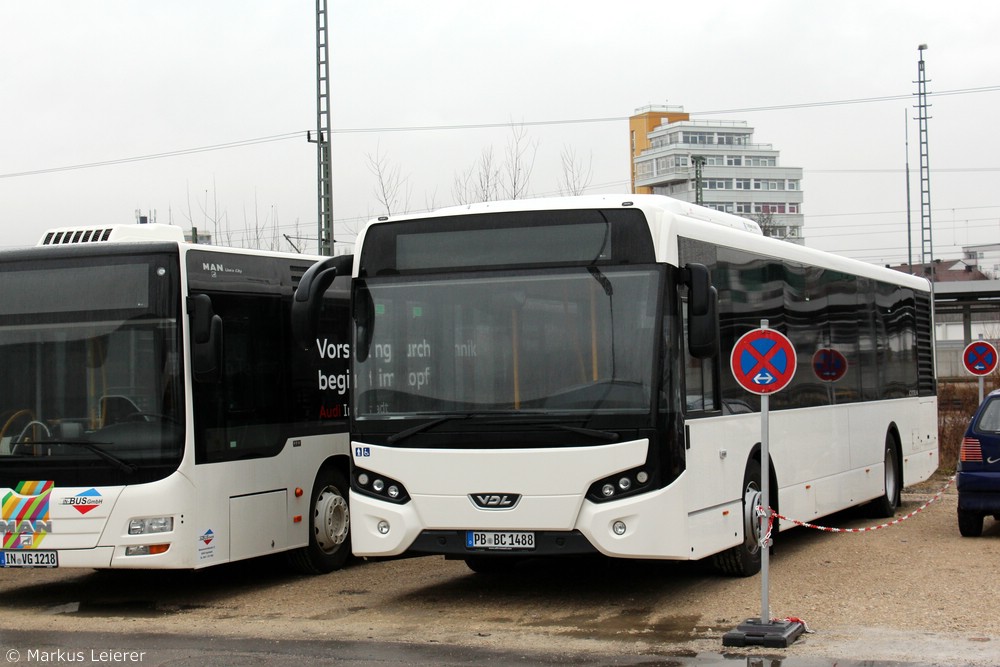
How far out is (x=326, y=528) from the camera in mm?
13453

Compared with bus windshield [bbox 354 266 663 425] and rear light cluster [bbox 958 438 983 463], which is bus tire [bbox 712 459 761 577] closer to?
bus windshield [bbox 354 266 663 425]

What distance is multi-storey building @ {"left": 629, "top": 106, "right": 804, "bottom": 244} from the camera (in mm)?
131875

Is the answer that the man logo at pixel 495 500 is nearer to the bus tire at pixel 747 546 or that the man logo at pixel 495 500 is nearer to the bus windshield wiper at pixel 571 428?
the bus windshield wiper at pixel 571 428

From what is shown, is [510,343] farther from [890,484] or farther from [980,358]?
[980,358]

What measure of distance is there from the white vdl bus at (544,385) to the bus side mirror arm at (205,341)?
123cm

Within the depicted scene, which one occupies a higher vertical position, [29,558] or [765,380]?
[765,380]

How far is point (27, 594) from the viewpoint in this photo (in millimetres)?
12805

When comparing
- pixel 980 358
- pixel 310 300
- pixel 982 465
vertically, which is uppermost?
pixel 310 300

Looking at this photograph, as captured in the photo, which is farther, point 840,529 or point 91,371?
point 840,529

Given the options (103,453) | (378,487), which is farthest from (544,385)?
(103,453)

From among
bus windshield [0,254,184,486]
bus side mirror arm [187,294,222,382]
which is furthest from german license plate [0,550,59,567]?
bus side mirror arm [187,294,222,382]

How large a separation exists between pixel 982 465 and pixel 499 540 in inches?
255

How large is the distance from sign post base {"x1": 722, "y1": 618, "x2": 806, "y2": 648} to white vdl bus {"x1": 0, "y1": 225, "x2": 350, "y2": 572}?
4148 millimetres

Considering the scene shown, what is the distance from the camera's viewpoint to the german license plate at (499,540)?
10.3 metres
